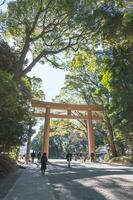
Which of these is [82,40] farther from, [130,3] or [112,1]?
[130,3]

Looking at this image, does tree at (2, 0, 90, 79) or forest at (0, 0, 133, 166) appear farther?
tree at (2, 0, 90, 79)

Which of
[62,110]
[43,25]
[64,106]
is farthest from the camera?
[62,110]

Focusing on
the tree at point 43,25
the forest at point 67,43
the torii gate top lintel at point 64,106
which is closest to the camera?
the forest at point 67,43

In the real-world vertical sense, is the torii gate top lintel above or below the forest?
above

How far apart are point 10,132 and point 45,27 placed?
22.9 feet

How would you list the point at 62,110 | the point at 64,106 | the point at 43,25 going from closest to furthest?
the point at 43,25, the point at 64,106, the point at 62,110

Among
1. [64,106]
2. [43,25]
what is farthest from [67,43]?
[64,106]

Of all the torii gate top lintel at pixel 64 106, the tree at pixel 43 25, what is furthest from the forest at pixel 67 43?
the torii gate top lintel at pixel 64 106

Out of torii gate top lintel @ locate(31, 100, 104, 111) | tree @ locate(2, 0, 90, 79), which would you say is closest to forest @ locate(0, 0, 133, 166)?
tree @ locate(2, 0, 90, 79)

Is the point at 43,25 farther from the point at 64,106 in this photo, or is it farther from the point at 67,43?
the point at 64,106

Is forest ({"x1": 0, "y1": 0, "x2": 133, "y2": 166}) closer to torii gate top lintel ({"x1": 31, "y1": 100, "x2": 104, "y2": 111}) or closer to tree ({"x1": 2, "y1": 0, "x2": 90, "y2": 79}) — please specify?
tree ({"x1": 2, "y1": 0, "x2": 90, "y2": 79})

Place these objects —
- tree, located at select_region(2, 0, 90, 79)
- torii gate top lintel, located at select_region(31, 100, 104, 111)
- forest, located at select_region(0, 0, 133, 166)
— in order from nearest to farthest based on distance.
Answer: forest, located at select_region(0, 0, 133, 166) → tree, located at select_region(2, 0, 90, 79) → torii gate top lintel, located at select_region(31, 100, 104, 111)

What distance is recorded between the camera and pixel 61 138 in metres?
85.3

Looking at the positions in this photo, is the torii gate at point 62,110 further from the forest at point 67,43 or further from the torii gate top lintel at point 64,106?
the forest at point 67,43
